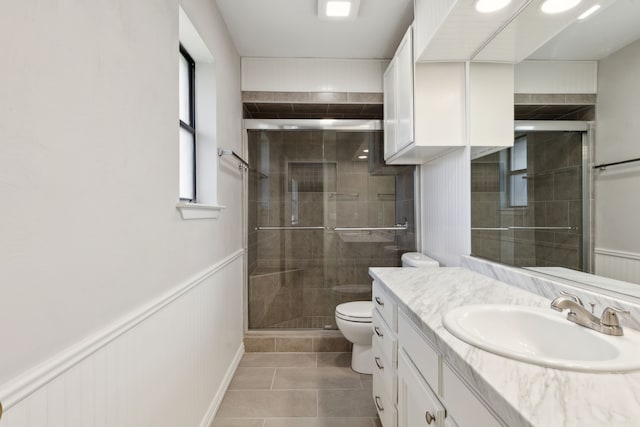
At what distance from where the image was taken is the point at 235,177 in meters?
2.47

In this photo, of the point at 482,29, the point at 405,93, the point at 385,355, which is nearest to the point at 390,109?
the point at 405,93

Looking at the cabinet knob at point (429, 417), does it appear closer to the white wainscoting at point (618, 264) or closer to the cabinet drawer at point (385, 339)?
the cabinet drawer at point (385, 339)

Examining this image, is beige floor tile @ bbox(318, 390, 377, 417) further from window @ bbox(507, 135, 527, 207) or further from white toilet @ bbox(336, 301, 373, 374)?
window @ bbox(507, 135, 527, 207)

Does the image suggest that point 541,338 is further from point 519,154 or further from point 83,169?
point 83,169

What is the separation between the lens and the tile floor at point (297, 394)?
6.03 feet

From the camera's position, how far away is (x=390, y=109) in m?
2.52

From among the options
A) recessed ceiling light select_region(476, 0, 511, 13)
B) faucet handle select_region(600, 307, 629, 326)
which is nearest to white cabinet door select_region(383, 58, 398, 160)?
recessed ceiling light select_region(476, 0, 511, 13)

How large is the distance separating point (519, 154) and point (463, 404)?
1136mm

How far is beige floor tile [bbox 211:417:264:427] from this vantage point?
1.79m

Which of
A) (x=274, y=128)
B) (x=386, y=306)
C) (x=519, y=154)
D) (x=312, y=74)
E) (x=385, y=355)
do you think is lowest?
(x=385, y=355)

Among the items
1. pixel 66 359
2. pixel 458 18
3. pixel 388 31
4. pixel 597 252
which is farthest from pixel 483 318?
pixel 388 31

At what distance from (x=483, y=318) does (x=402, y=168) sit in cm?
201

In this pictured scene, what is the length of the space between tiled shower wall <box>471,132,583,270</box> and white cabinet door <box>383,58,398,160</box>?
2.79 feet

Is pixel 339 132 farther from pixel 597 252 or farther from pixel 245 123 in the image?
pixel 597 252
